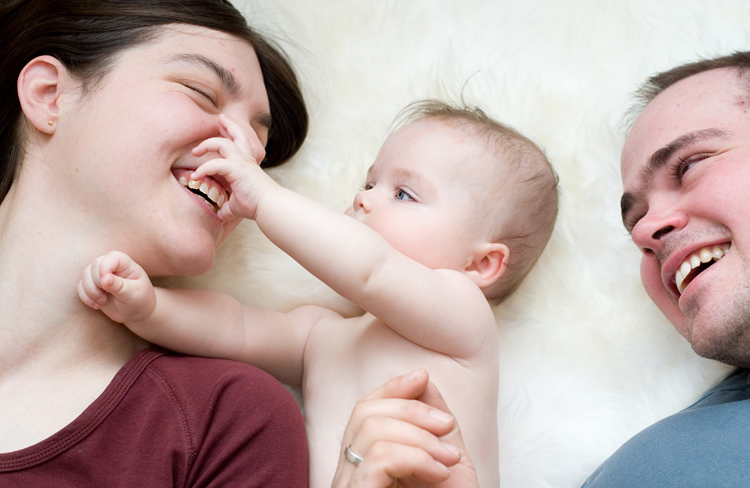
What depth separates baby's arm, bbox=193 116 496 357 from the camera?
142 centimetres

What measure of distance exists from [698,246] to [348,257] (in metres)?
0.85

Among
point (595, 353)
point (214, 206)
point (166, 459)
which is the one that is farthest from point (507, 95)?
point (166, 459)

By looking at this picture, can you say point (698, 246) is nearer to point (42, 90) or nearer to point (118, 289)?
point (118, 289)

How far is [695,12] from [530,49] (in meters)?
0.52

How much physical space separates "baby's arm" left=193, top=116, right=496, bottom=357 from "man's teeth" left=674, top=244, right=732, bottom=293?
55 centimetres

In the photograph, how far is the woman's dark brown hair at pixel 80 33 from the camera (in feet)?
5.37

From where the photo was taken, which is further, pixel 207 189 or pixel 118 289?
pixel 207 189

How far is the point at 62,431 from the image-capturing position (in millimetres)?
1438

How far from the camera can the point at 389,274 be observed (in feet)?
4.77

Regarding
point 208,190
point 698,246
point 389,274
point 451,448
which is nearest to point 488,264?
point 389,274

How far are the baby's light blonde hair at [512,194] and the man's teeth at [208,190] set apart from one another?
59 centimetres

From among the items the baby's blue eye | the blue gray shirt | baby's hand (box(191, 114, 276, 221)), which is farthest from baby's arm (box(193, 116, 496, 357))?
the blue gray shirt

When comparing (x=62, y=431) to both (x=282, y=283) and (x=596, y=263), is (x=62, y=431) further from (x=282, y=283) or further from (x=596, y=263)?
(x=596, y=263)

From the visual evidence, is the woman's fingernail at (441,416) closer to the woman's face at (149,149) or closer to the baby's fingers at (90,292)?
the woman's face at (149,149)
